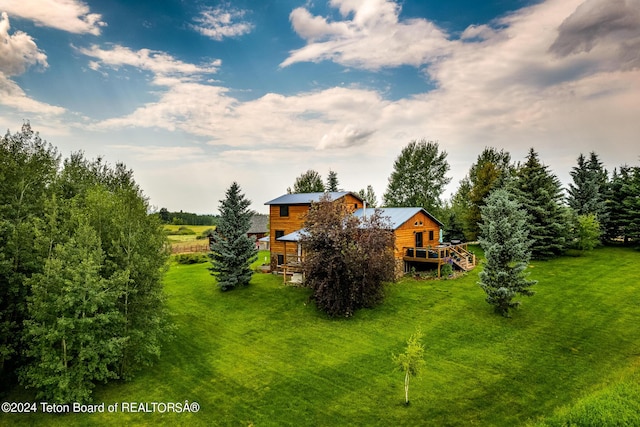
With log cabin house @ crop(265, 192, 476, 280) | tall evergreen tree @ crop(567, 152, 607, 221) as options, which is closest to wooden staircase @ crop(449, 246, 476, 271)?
log cabin house @ crop(265, 192, 476, 280)

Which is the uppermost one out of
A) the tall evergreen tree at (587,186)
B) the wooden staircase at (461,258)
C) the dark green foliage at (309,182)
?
the dark green foliage at (309,182)

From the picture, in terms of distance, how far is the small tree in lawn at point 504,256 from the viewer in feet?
60.1

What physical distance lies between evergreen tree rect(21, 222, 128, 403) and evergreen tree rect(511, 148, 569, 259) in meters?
30.4

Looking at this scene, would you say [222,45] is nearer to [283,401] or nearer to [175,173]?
[175,173]

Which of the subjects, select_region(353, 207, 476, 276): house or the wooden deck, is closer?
the wooden deck

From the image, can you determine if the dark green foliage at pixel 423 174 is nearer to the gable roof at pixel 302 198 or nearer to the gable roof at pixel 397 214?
the gable roof at pixel 302 198

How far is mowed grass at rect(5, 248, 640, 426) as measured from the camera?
38.2 feet

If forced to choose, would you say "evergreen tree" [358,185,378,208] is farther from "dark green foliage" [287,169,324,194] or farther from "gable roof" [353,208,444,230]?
"gable roof" [353,208,444,230]

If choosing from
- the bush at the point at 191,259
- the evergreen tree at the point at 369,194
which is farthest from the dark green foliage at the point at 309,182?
the bush at the point at 191,259

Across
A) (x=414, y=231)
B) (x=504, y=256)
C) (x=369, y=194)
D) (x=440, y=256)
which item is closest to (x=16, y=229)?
(x=504, y=256)

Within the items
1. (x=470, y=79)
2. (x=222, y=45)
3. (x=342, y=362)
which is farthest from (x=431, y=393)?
(x=222, y=45)

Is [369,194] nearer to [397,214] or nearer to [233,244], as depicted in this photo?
[397,214]

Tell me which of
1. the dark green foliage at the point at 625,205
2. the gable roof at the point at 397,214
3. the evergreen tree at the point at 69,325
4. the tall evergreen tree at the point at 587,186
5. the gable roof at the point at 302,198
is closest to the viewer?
the evergreen tree at the point at 69,325

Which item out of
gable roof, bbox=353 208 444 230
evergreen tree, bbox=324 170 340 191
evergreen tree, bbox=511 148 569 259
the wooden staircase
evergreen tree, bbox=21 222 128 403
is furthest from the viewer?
evergreen tree, bbox=324 170 340 191
